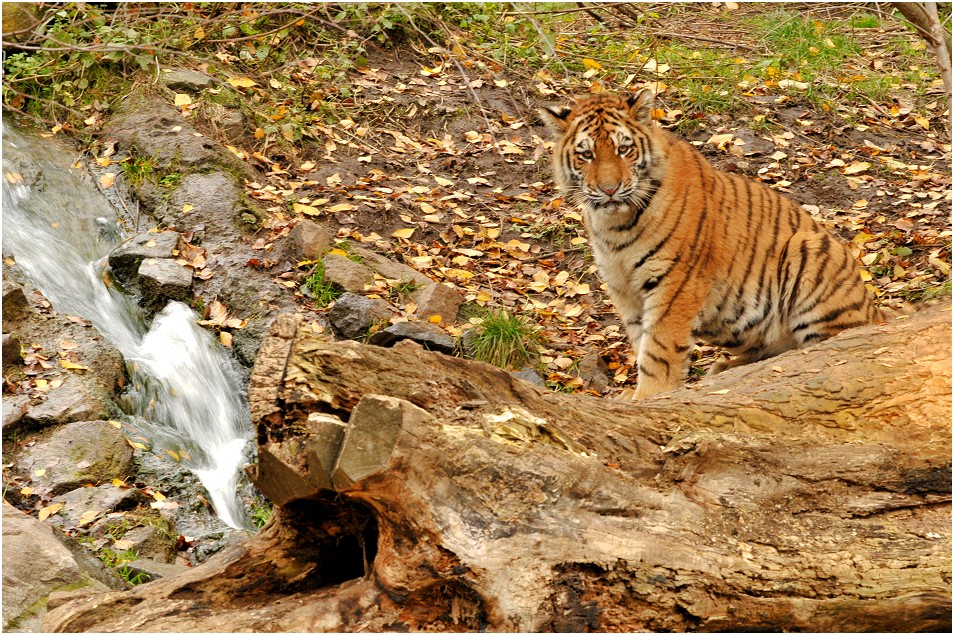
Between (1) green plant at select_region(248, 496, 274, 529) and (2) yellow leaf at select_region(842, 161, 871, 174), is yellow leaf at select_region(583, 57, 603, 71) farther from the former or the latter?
(1) green plant at select_region(248, 496, 274, 529)

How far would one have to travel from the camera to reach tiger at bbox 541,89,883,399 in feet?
17.7

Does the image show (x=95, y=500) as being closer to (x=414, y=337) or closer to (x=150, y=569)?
(x=150, y=569)

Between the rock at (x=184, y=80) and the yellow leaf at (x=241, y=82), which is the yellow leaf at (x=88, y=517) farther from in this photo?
the yellow leaf at (x=241, y=82)

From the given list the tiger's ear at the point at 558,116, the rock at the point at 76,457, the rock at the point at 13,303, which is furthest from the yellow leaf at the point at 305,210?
the rock at the point at 76,457

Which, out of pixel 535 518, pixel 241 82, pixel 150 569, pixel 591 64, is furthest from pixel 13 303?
pixel 591 64

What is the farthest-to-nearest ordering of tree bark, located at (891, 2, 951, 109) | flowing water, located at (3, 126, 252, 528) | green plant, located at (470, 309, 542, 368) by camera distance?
green plant, located at (470, 309, 542, 368), flowing water, located at (3, 126, 252, 528), tree bark, located at (891, 2, 951, 109)

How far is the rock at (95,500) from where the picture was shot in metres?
4.81

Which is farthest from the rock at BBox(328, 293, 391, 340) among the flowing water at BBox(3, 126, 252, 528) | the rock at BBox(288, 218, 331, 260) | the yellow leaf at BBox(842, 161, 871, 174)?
the yellow leaf at BBox(842, 161, 871, 174)

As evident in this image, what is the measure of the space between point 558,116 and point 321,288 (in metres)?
2.10

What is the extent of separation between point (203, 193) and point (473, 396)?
4738 millimetres

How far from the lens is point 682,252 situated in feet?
17.8

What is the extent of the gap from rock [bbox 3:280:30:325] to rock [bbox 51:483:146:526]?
148 cm

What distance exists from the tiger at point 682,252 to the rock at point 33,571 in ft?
9.77

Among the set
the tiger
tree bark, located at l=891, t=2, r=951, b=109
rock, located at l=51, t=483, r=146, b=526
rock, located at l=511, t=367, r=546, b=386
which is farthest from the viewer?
rock, located at l=511, t=367, r=546, b=386
